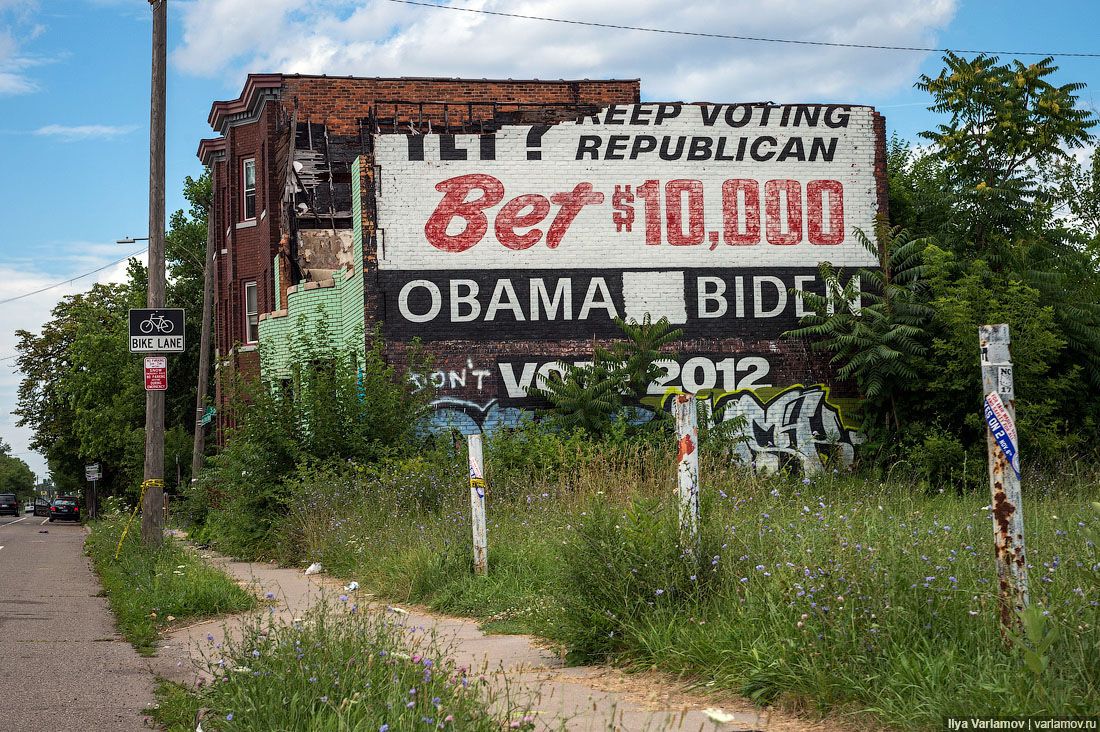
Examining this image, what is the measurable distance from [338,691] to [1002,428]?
3.68 m

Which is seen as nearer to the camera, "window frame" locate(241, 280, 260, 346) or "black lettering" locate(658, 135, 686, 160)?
"black lettering" locate(658, 135, 686, 160)

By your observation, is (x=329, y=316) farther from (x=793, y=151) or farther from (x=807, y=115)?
(x=807, y=115)

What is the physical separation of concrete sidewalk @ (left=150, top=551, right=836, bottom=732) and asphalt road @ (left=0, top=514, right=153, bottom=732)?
38cm

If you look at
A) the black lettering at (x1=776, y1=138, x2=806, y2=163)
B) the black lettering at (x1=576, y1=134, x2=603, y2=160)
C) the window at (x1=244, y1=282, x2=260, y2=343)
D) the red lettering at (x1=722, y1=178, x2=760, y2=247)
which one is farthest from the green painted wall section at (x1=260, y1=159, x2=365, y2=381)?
the window at (x1=244, y1=282, x2=260, y2=343)

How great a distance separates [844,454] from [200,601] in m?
14.1

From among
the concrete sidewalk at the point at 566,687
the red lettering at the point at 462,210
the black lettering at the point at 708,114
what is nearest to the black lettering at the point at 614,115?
the black lettering at the point at 708,114

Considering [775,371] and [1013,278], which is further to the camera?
[775,371]

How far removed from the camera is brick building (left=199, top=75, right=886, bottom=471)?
21.1 metres

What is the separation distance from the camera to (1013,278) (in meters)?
19.2

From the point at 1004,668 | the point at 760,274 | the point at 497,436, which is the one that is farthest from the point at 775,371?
the point at 1004,668

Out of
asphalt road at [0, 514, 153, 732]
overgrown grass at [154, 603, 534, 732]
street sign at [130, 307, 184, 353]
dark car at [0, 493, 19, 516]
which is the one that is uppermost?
street sign at [130, 307, 184, 353]

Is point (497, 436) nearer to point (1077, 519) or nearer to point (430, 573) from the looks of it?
point (430, 573)

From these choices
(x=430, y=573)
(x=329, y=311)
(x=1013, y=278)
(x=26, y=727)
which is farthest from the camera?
(x=329, y=311)

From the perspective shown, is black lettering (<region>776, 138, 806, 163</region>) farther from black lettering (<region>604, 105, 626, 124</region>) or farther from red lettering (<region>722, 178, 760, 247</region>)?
black lettering (<region>604, 105, 626, 124</region>)
